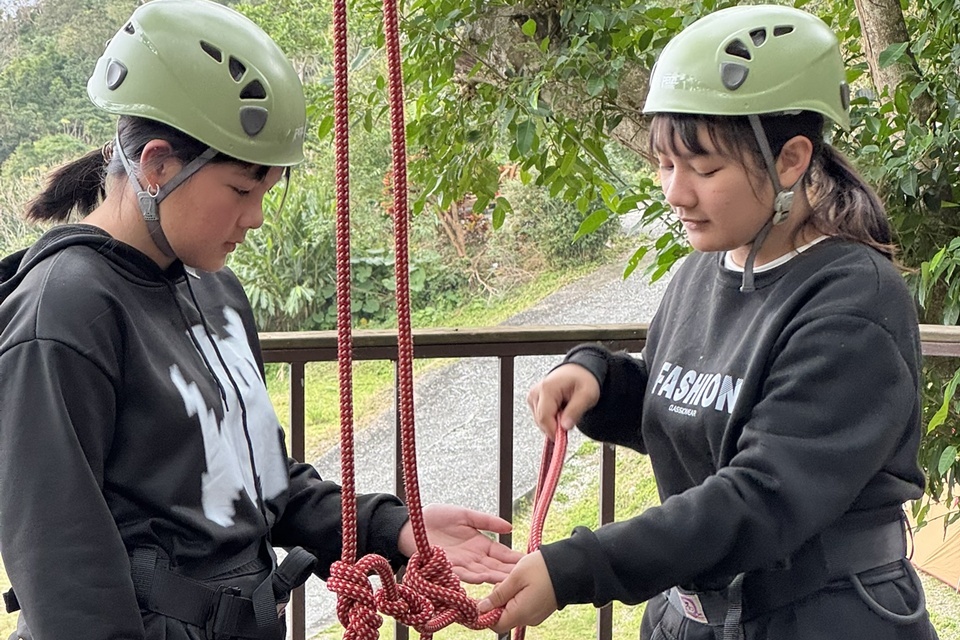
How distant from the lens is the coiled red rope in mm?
1130

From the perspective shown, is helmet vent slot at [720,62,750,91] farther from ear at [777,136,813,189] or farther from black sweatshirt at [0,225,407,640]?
black sweatshirt at [0,225,407,640]

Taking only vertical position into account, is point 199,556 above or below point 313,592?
above

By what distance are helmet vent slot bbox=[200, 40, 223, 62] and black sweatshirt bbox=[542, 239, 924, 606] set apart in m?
0.75

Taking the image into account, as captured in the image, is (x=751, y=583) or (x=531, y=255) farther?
(x=531, y=255)

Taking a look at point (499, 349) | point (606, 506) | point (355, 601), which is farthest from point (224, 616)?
point (606, 506)

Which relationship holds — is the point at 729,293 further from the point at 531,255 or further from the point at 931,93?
the point at 531,255

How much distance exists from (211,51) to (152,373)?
0.41 metres

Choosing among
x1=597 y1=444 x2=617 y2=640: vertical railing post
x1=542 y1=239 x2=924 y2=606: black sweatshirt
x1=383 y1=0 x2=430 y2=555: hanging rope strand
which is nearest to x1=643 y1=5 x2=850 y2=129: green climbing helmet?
x1=542 y1=239 x2=924 y2=606: black sweatshirt

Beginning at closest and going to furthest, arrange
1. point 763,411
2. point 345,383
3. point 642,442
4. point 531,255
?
1. point 345,383
2. point 763,411
3. point 642,442
4. point 531,255

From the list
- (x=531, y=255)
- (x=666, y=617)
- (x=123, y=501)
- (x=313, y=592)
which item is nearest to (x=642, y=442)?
(x=666, y=617)

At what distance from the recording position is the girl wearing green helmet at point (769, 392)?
124 centimetres

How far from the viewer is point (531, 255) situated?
8.97m

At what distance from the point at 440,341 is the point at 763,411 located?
3.33ft

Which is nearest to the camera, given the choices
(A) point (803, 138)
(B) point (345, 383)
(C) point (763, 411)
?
(B) point (345, 383)
